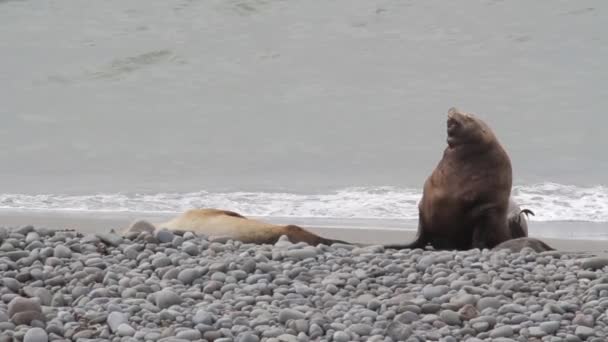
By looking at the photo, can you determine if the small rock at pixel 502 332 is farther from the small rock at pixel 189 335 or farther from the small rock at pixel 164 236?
the small rock at pixel 164 236

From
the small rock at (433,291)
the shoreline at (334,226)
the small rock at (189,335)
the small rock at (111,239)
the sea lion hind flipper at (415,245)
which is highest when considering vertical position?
the shoreline at (334,226)

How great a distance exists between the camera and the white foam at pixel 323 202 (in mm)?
7336

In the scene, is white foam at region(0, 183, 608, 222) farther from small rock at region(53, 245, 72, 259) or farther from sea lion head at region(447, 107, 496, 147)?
small rock at region(53, 245, 72, 259)

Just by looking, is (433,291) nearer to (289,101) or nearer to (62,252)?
(62,252)

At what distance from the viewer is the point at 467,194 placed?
18.5 ft

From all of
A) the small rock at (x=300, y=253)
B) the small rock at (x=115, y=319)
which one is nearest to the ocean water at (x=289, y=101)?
the small rock at (x=300, y=253)

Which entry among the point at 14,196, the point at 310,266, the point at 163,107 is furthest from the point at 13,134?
the point at 310,266

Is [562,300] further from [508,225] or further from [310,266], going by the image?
[508,225]

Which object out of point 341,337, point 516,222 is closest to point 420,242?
point 516,222

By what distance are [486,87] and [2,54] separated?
7259mm

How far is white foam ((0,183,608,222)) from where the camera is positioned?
24.1ft

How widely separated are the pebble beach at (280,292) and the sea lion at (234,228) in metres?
0.41

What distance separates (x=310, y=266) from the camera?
4.29 meters

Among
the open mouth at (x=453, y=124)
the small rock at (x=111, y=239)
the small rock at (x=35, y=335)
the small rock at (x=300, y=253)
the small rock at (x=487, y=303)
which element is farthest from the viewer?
the open mouth at (x=453, y=124)
